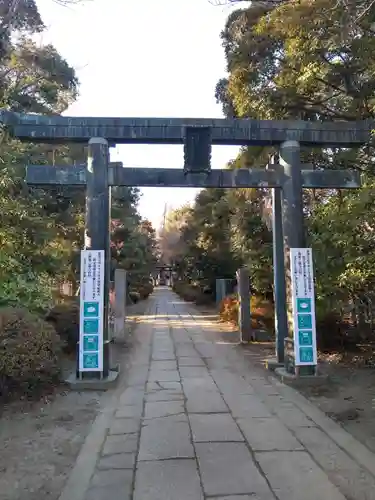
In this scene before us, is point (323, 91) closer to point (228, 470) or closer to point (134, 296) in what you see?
point (228, 470)

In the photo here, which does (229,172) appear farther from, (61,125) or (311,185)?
(61,125)

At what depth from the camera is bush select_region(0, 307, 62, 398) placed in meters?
6.60

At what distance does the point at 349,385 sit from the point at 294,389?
914 mm

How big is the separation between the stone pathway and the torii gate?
2005 mm

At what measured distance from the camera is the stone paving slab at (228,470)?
12.3 feet

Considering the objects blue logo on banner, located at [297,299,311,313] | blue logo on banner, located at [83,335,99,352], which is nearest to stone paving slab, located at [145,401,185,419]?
blue logo on banner, located at [83,335,99,352]

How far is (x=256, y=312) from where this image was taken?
50.3 feet

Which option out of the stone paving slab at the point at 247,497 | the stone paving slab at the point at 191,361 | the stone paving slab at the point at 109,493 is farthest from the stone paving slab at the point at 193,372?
the stone paving slab at the point at 247,497

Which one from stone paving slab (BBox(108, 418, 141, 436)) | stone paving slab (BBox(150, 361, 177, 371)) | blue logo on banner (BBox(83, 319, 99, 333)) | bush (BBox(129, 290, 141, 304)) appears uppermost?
bush (BBox(129, 290, 141, 304))

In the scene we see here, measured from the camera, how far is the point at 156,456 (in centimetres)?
454

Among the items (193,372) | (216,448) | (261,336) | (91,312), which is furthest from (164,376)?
(261,336)

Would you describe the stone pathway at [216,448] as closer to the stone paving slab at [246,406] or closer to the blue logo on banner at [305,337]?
the stone paving slab at [246,406]

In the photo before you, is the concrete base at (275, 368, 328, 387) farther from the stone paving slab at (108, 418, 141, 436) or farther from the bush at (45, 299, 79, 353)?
the bush at (45, 299, 79, 353)

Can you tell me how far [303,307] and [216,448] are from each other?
4054mm
